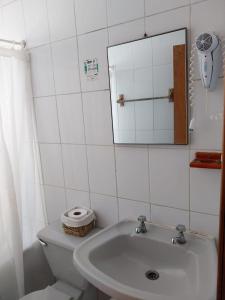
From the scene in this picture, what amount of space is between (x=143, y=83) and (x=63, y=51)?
1.85 feet

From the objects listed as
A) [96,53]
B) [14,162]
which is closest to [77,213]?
[14,162]

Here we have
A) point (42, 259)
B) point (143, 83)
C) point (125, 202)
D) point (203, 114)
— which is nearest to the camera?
point (203, 114)

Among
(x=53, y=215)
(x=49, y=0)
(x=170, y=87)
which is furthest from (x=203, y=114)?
(x=53, y=215)

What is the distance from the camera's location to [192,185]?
3.86 ft

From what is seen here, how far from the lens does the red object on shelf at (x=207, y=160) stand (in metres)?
1.03

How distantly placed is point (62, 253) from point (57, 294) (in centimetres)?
27

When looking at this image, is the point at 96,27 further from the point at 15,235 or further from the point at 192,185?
the point at 15,235

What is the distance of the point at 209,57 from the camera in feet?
3.19

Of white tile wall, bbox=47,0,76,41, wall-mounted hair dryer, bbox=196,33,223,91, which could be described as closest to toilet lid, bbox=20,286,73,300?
wall-mounted hair dryer, bbox=196,33,223,91

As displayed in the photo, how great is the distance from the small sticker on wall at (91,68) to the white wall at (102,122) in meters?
0.03

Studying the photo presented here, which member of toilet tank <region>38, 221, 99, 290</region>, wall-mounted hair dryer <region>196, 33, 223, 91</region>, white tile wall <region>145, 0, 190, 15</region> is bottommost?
toilet tank <region>38, 221, 99, 290</region>

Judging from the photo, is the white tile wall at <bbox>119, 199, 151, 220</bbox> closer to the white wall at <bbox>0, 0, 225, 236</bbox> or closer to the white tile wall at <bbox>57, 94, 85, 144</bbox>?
the white wall at <bbox>0, 0, 225, 236</bbox>

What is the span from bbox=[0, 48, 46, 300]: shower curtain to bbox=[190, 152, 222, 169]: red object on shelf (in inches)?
41.2

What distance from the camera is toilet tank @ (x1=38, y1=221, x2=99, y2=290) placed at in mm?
1389
